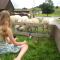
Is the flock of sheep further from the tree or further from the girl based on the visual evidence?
the girl

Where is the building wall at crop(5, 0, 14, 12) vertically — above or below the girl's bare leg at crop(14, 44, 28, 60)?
above

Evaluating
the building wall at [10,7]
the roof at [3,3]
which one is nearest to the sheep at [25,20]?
the building wall at [10,7]

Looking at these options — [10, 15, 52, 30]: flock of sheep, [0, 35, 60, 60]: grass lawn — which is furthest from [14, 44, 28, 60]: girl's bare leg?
[10, 15, 52, 30]: flock of sheep

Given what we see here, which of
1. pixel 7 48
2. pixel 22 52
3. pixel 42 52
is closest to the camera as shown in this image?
pixel 22 52

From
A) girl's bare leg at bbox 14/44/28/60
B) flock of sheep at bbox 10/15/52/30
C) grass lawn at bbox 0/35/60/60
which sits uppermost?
girl's bare leg at bbox 14/44/28/60

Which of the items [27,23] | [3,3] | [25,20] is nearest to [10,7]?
[3,3]

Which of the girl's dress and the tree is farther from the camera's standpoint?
the tree

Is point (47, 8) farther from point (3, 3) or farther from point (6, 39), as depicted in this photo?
point (6, 39)

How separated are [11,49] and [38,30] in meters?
2.54

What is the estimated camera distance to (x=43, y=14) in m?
4.59

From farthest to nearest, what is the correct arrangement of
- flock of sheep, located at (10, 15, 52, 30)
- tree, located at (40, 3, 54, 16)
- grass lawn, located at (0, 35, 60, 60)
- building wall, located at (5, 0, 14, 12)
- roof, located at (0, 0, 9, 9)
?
1. roof, located at (0, 0, 9, 9)
2. building wall, located at (5, 0, 14, 12)
3. flock of sheep, located at (10, 15, 52, 30)
4. tree, located at (40, 3, 54, 16)
5. grass lawn, located at (0, 35, 60, 60)

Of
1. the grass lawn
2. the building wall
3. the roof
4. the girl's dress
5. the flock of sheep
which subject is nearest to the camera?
the girl's dress

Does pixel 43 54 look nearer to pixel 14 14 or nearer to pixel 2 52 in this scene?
pixel 2 52

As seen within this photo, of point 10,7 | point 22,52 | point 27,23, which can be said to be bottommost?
point 27,23
